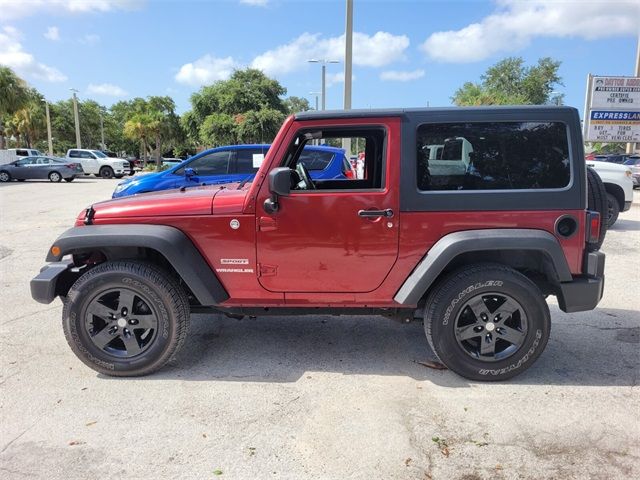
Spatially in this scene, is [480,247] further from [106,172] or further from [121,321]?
[106,172]

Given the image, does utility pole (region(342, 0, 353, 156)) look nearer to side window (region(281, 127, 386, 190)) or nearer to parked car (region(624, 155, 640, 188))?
side window (region(281, 127, 386, 190))

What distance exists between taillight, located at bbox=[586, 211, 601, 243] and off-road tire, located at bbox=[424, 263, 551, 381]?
0.52 m

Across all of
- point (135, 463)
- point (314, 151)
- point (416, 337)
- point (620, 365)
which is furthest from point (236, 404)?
point (314, 151)

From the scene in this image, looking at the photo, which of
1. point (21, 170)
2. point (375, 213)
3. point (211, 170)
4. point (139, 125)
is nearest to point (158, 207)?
point (375, 213)

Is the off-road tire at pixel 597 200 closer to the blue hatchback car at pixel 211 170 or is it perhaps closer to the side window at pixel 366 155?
the side window at pixel 366 155

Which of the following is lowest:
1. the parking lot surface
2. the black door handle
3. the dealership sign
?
the parking lot surface

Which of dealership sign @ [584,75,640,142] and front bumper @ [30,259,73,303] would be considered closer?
front bumper @ [30,259,73,303]

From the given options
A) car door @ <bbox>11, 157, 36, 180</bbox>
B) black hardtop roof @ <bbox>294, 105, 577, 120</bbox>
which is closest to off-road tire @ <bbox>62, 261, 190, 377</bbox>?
black hardtop roof @ <bbox>294, 105, 577, 120</bbox>

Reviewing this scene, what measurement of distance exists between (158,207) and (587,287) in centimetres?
315

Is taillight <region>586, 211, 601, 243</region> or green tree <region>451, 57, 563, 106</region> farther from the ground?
green tree <region>451, 57, 563, 106</region>

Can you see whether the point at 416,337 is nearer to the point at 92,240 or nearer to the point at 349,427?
the point at 349,427

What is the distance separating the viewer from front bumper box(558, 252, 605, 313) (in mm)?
3496

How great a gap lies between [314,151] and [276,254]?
532 cm

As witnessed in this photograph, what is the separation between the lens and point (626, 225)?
10.7m
